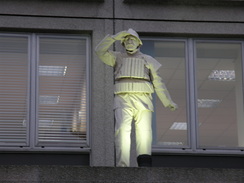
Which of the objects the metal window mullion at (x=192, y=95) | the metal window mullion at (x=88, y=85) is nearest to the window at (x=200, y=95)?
the metal window mullion at (x=192, y=95)

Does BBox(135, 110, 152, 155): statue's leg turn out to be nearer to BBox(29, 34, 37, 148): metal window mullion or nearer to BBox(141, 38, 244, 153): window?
BBox(141, 38, 244, 153): window

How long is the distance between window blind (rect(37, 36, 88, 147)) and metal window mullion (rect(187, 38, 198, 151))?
95.3 inches

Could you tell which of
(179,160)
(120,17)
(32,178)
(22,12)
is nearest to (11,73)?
(22,12)

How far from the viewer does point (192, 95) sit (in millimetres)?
22047

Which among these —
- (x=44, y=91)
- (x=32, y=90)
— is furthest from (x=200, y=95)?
(x=32, y=90)

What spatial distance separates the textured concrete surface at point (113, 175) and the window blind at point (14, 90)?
5.60 meters

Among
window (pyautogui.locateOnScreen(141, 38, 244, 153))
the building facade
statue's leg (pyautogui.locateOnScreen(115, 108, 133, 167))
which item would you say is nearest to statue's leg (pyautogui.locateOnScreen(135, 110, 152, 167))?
statue's leg (pyautogui.locateOnScreen(115, 108, 133, 167))

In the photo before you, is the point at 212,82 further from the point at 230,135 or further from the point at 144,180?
the point at 144,180

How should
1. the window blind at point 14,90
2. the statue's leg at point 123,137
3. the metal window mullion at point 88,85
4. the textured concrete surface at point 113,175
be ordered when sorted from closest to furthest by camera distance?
the textured concrete surface at point 113,175
the statue's leg at point 123,137
the window blind at point 14,90
the metal window mullion at point 88,85

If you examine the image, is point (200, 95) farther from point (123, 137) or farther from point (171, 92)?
point (123, 137)

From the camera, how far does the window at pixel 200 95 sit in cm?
2170

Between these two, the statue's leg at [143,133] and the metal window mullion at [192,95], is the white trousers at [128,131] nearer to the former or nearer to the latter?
the statue's leg at [143,133]

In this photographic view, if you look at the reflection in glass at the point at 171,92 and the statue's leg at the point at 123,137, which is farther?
the reflection in glass at the point at 171,92

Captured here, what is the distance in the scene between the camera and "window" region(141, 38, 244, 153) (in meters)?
21.7
